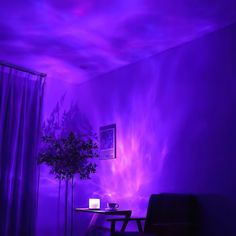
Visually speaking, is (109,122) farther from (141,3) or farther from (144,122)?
(141,3)

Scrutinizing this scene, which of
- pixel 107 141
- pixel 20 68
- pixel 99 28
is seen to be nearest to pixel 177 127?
pixel 107 141

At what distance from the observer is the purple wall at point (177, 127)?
3.35 metres

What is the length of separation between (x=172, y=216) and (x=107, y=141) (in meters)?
1.72

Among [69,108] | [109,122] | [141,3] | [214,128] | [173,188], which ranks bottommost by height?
[173,188]

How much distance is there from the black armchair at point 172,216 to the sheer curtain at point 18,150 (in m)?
1.55

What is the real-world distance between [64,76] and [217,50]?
2472 mm

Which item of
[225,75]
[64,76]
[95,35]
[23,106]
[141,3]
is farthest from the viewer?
[64,76]

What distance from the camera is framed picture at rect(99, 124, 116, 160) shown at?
467 cm

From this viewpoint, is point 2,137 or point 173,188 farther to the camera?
point 2,137

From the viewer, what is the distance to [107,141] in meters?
4.79

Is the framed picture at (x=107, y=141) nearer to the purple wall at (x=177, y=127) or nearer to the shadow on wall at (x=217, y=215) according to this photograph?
the purple wall at (x=177, y=127)

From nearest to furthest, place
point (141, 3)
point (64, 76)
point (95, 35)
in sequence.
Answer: point (141, 3) < point (95, 35) < point (64, 76)

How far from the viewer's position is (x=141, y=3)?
308 centimetres

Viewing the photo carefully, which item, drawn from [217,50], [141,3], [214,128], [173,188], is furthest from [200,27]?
[173,188]
